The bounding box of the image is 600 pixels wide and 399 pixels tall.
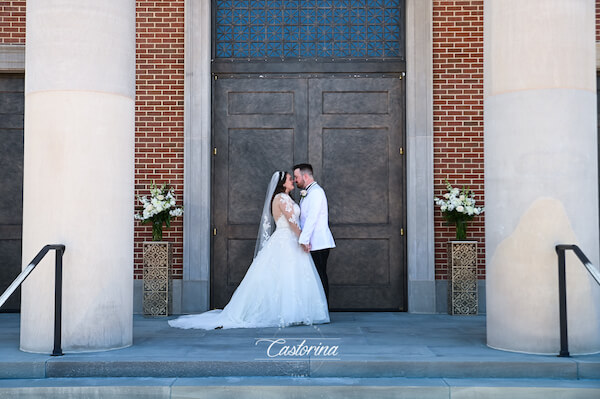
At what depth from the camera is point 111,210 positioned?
6.51 m

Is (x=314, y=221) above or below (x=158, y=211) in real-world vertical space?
below

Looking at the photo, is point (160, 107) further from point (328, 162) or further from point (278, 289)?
point (278, 289)

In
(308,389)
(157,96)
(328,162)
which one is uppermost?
(157,96)

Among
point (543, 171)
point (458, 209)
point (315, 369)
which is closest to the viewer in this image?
point (315, 369)

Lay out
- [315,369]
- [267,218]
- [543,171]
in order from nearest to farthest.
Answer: [315,369] → [543,171] → [267,218]

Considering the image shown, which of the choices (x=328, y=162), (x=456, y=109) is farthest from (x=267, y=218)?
(x=456, y=109)

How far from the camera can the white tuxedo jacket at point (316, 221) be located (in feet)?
28.3

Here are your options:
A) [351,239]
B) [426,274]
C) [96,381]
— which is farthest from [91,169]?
[426,274]

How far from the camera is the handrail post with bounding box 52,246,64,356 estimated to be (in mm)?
6168

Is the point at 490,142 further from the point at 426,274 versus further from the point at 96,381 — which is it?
the point at 96,381

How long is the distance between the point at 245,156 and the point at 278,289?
2241 mm

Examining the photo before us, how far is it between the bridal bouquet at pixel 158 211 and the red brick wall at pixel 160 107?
0.36m

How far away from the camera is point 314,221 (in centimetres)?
866

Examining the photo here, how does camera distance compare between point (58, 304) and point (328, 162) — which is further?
point (328, 162)
